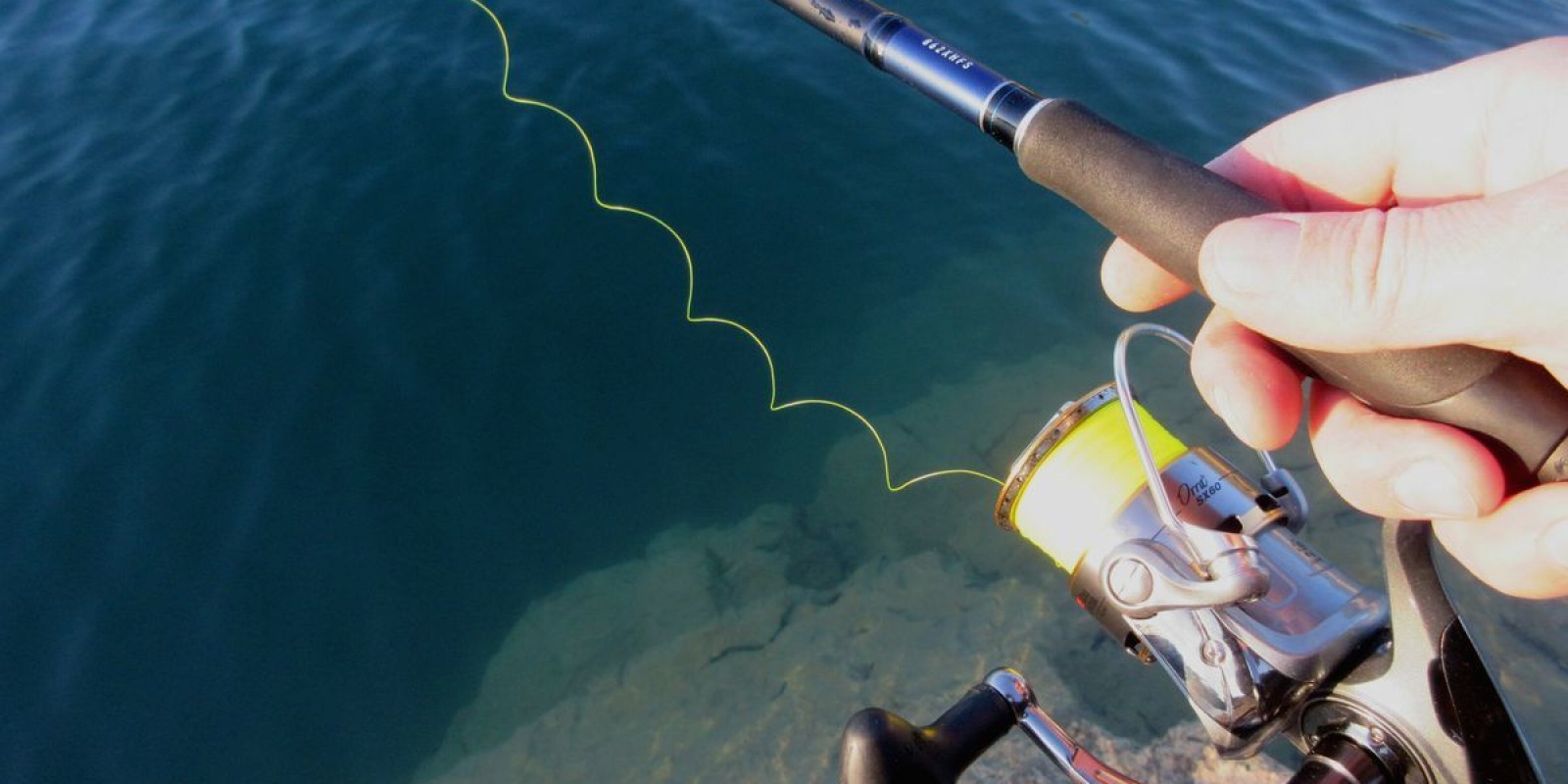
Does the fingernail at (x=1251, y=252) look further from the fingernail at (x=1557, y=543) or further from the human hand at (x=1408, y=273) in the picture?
the fingernail at (x=1557, y=543)

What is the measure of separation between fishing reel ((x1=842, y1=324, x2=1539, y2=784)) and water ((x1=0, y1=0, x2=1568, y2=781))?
224 centimetres

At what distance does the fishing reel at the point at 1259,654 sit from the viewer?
56.6 inches

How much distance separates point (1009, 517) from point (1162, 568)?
623 millimetres

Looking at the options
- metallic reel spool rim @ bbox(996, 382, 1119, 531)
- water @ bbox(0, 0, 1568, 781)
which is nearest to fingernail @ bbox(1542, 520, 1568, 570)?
metallic reel spool rim @ bbox(996, 382, 1119, 531)

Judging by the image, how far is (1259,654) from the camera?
5.26 feet

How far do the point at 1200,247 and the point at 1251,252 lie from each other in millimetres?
94

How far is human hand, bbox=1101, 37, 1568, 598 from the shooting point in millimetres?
1271

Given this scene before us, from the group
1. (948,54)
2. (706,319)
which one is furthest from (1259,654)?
(706,319)

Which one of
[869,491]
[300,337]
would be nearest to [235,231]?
[300,337]

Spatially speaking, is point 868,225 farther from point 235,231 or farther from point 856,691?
point 235,231

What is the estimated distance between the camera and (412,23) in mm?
6082

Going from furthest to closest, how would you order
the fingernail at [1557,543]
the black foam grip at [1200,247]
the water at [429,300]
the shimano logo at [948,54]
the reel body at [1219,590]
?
the water at [429,300]
the shimano logo at [948,54]
the reel body at [1219,590]
the fingernail at [1557,543]
the black foam grip at [1200,247]

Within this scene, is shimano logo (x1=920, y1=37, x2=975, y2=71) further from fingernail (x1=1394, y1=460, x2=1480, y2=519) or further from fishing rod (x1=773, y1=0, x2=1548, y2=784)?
fingernail (x1=1394, y1=460, x2=1480, y2=519)

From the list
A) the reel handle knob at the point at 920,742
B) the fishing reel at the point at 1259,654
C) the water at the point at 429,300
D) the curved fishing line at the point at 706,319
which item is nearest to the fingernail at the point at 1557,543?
the fishing reel at the point at 1259,654
